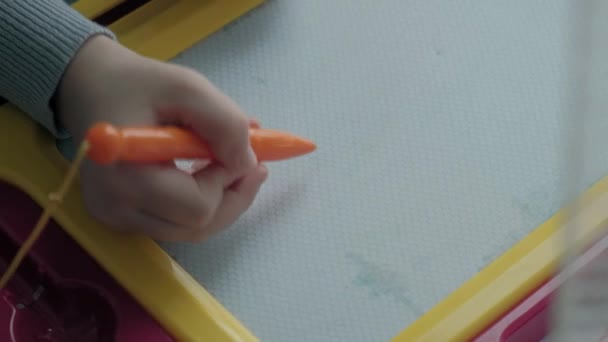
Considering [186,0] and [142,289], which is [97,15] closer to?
[186,0]

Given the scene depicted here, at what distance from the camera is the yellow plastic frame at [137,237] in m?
0.38

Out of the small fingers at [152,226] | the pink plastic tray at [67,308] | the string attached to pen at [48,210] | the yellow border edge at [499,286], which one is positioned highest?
the string attached to pen at [48,210]

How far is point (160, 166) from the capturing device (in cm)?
37

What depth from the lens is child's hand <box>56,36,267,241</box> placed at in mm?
367

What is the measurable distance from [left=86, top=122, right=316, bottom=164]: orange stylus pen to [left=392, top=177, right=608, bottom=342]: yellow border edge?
0.10 metres

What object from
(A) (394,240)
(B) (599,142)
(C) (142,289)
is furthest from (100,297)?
(B) (599,142)

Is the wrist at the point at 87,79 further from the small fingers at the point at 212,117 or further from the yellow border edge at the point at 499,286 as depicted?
the yellow border edge at the point at 499,286

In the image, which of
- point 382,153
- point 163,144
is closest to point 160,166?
point 163,144

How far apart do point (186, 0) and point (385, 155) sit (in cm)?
15

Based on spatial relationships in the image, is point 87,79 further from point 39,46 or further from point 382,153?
point 382,153

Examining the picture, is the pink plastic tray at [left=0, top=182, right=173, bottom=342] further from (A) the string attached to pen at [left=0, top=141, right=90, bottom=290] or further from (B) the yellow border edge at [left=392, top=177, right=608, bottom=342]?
(B) the yellow border edge at [left=392, top=177, right=608, bottom=342]

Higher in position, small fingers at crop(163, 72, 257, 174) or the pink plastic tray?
small fingers at crop(163, 72, 257, 174)

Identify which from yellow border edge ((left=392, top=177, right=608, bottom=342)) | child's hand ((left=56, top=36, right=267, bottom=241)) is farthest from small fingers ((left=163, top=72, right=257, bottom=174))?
yellow border edge ((left=392, top=177, right=608, bottom=342))

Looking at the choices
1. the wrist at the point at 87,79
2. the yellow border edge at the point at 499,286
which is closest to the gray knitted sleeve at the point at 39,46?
the wrist at the point at 87,79
